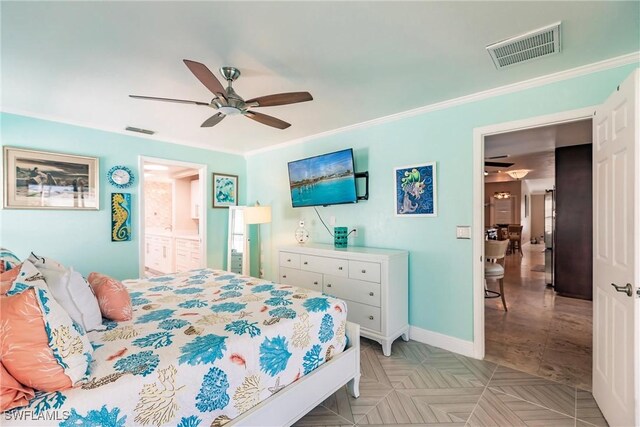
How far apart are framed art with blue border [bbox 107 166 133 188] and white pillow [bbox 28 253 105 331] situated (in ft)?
7.56

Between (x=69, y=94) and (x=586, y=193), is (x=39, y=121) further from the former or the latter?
(x=586, y=193)

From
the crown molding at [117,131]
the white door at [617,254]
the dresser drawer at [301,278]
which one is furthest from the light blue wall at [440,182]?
the crown molding at [117,131]

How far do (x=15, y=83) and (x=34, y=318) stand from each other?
8.37 feet

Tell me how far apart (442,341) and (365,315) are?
2.72 ft

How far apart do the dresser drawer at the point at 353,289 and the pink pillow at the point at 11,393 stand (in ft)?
7.99

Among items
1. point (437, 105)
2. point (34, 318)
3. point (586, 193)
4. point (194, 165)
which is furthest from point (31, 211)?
point (586, 193)

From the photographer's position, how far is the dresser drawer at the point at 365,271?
2877 mm

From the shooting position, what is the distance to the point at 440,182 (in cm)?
299

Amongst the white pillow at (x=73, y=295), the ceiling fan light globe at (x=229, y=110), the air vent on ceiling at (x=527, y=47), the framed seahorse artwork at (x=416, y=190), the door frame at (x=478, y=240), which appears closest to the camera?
the white pillow at (x=73, y=295)

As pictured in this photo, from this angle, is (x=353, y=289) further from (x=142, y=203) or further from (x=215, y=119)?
(x=142, y=203)

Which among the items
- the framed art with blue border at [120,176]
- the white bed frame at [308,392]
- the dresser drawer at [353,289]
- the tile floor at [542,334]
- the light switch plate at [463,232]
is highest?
the framed art with blue border at [120,176]

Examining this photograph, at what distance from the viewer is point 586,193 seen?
4531mm

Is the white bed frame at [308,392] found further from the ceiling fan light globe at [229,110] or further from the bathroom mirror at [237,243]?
the bathroom mirror at [237,243]

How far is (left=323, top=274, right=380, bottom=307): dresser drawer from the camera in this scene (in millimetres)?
2900
